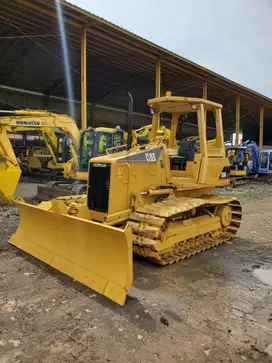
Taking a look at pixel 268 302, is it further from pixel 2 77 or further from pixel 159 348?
pixel 2 77

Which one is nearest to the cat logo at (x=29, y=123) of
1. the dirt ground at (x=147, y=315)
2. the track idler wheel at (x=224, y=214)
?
the dirt ground at (x=147, y=315)

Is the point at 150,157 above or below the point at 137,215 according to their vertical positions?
above

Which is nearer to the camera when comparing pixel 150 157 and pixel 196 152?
pixel 150 157

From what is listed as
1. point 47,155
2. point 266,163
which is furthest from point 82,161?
point 266,163

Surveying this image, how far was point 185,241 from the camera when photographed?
509cm

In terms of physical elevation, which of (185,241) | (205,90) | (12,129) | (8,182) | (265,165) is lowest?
(185,241)

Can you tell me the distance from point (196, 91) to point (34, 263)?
691 inches

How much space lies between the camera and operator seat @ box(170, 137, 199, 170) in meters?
5.61

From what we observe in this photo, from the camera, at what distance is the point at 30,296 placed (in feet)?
12.0

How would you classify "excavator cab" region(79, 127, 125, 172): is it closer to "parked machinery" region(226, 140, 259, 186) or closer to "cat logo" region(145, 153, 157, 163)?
"cat logo" region(145, 153, 157, 163)

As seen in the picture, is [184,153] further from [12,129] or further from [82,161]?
A: [12,129]

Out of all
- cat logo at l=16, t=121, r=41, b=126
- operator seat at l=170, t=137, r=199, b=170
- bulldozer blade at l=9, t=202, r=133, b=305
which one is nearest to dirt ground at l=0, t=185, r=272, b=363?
bulldozer blade at l=9, t=202, r=133, b=305

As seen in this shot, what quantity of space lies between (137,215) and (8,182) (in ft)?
18.0

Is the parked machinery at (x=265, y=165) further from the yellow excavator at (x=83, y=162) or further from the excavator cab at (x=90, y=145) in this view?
the excavator cab at (x=90, y=145)
